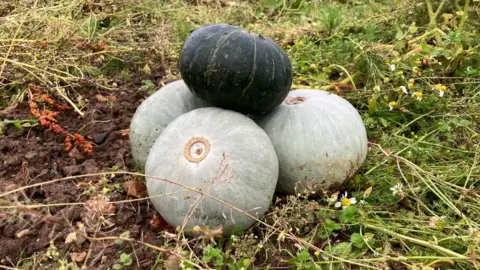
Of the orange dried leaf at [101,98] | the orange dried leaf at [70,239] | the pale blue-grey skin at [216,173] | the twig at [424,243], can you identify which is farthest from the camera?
the orange dried leaf at [101,98]

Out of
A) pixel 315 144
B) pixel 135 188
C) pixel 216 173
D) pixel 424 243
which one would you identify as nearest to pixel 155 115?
pixel 135 188

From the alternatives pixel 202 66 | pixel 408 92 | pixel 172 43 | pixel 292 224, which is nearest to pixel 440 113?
pixel 408 92

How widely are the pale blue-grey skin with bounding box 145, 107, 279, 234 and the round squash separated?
182mm

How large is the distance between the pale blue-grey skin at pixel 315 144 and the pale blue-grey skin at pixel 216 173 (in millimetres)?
186

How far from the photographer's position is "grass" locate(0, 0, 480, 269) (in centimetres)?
245

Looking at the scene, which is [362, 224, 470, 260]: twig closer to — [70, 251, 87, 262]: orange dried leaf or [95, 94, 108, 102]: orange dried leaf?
[70, 251, 87, 262]: orange dried leaf

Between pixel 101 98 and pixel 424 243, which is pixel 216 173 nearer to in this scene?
pixel 424 243

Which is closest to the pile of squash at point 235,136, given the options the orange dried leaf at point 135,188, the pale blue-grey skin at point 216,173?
the pale blue-grey skin at point 216,173

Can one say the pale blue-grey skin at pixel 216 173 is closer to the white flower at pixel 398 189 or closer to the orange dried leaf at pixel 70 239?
the orange dried leaf at pixel 70 239

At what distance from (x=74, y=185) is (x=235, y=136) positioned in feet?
3.70

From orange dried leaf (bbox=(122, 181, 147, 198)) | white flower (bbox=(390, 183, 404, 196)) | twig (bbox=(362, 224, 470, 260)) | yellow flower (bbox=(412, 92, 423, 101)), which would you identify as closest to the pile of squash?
orange dried leaf (bbox=(122, 181, 147, 198))

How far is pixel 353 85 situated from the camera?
3859mm

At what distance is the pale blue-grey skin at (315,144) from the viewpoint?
2742 millimetres

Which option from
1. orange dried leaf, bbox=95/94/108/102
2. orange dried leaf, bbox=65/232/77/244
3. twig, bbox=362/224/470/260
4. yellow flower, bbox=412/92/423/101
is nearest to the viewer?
twig, bbox=362/224/470/260
